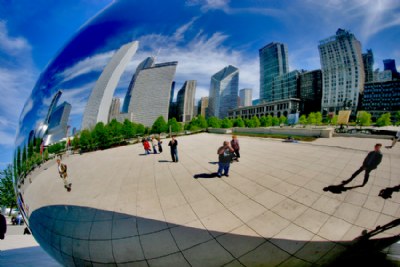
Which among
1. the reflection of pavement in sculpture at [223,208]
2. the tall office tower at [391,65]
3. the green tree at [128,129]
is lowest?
the reflection of pavement in sculpture at [223,208]

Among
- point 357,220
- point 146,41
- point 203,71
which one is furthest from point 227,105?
point 357,220

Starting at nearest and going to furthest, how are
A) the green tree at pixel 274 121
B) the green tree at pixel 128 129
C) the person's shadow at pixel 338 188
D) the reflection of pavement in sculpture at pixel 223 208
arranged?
1. the reflection of pavement in sculpture at pixel 223 208
2. the person's shadow at pixel 338 188
3. the green tree at pixel 128 129
4. the green tree at pixel 274 121

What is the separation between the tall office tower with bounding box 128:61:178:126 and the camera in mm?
1556

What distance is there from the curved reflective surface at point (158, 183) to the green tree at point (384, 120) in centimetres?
37

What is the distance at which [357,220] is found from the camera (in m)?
1.32

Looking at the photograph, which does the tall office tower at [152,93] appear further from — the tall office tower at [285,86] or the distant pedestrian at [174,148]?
the tall office tower at [285,86]

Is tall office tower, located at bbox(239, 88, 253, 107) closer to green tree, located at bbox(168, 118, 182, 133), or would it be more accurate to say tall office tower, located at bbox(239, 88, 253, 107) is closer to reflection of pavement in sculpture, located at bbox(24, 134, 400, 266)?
reflection of pavement in sculpture, located at bbox(24, 134, 400, 266)

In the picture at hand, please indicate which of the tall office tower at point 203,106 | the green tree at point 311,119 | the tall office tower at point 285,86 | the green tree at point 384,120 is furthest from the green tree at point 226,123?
the green tree at point 384,120

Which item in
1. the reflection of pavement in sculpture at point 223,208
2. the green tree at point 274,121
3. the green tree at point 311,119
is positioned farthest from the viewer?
the green tree at point 274,121

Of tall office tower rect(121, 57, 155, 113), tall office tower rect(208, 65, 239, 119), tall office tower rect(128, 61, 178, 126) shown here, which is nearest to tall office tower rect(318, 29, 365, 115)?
tall office tower rect(208, 65, 239, 119)

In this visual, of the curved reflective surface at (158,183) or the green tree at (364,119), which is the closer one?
the curved reflective surface at (158,183)

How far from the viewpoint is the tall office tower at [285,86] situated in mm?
1625

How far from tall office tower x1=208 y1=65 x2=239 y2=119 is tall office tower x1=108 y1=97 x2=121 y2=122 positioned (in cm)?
82

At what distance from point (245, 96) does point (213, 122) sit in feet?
1.35
